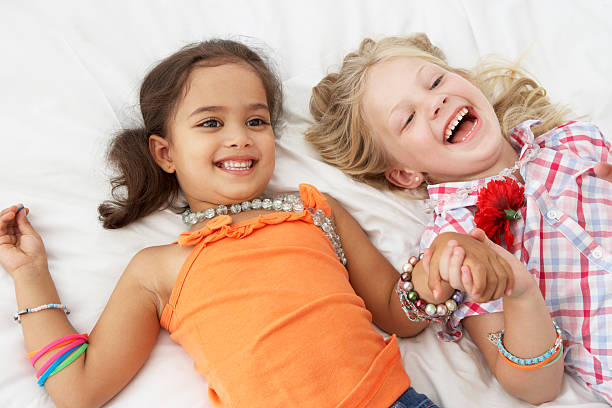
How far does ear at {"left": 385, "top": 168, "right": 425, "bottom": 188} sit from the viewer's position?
166cm

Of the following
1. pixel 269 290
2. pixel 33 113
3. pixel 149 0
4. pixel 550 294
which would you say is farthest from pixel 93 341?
pixel 149 0

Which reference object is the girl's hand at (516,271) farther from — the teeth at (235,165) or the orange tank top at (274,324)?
the teeth at (235,165)

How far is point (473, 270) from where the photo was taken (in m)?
1.06

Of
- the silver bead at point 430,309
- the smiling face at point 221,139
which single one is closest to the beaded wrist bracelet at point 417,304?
the silver bead at point 430,309

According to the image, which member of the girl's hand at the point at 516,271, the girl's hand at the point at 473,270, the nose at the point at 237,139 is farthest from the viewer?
the nose at the point at 237,139

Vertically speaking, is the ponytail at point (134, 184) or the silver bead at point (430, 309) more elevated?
the ponytail at point (134, 184)

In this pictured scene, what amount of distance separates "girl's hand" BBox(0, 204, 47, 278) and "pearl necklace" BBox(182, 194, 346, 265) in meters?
0.38

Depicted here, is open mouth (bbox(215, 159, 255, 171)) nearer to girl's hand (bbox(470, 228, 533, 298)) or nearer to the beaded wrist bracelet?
the beaded wrist bracelet

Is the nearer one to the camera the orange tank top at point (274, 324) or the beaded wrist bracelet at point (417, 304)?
the orange tank top at point (274, 324)

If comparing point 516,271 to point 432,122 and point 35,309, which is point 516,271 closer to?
point 432,122

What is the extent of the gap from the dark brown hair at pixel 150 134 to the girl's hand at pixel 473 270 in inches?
31.2

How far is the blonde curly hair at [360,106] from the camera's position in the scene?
168 centimetres

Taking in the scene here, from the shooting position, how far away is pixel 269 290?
1.26 m

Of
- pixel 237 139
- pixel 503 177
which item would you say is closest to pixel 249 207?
pixel 237 139
